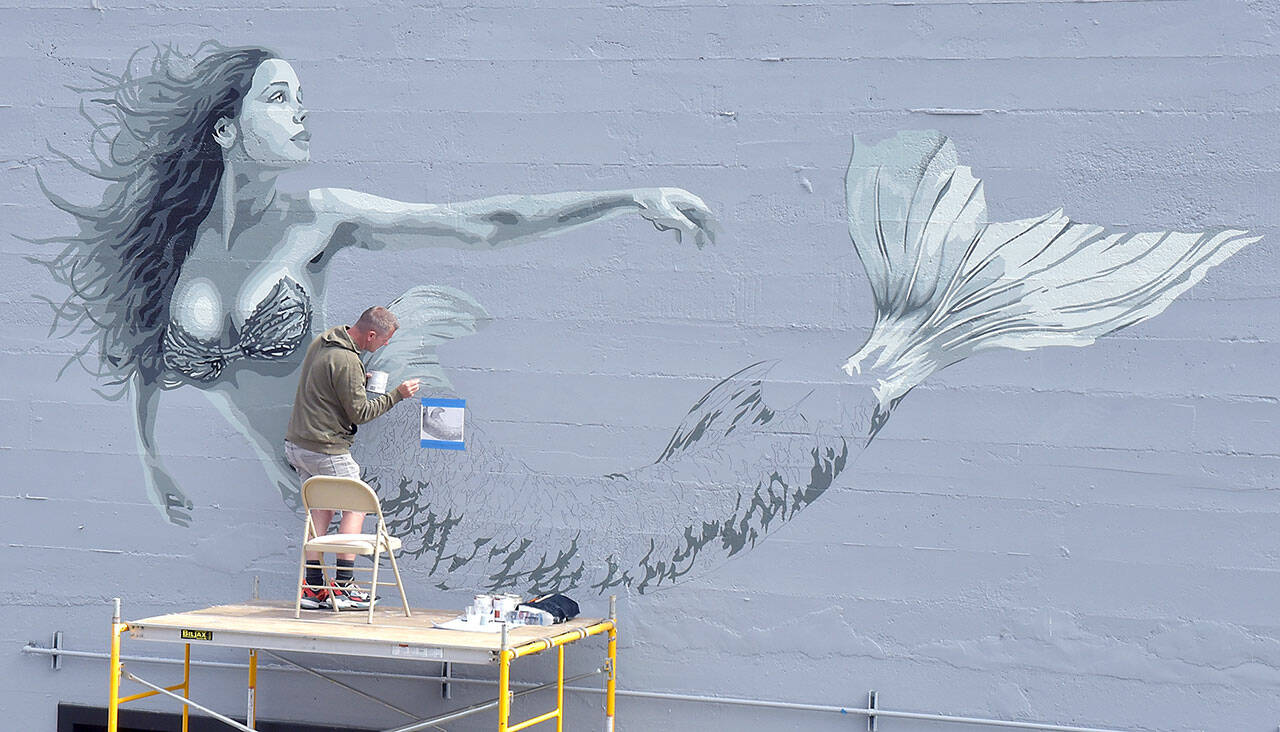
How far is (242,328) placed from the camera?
6328 millimetres

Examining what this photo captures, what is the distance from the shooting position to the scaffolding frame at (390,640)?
5.09 m

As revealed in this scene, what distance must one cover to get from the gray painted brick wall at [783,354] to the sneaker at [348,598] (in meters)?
0.39

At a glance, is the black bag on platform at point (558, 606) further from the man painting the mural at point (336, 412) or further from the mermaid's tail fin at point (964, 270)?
the mermaid's tail fin at point (964, 270)

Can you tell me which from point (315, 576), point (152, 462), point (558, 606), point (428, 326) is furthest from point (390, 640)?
point (152, 462)

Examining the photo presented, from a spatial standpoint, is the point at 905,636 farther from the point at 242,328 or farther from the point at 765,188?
the point at 242,328

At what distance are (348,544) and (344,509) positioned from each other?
0.58 ft

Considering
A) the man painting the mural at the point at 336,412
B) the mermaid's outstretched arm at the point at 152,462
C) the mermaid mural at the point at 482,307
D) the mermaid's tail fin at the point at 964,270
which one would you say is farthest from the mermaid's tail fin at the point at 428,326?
the mermaid's tail fin at the point at 964,270

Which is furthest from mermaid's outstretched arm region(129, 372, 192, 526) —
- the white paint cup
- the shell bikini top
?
the white paint cup

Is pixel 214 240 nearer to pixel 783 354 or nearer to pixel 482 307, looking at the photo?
pixel 482 307

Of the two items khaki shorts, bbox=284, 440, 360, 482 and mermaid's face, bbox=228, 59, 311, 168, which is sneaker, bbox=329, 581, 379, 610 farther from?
mermaid's face, bbox=228, 59, 311, 168

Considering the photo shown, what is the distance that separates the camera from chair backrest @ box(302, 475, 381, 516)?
5.54 metres

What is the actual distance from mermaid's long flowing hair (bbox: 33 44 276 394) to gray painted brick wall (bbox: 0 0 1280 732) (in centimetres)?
13

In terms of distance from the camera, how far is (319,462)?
5.94 m

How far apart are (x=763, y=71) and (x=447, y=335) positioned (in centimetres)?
184
